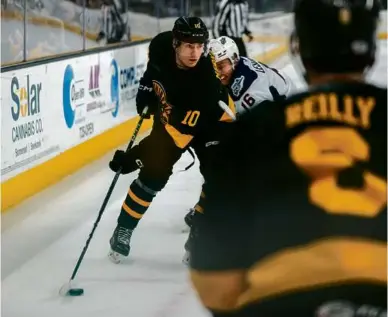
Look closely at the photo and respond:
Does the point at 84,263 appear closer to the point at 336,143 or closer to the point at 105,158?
the point at 105,158

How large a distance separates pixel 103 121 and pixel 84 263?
250 centimetres

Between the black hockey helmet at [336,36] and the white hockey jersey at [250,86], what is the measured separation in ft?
7.66

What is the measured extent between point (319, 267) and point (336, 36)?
251 millimetres

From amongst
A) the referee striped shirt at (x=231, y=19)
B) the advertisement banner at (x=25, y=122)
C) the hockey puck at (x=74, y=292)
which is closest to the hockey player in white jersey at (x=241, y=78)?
the hockey puck at (x=74, y=292)

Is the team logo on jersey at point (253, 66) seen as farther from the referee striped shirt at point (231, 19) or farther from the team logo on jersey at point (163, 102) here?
the referee striped shirt at point (231, 19)

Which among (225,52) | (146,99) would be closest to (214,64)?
(225,52)

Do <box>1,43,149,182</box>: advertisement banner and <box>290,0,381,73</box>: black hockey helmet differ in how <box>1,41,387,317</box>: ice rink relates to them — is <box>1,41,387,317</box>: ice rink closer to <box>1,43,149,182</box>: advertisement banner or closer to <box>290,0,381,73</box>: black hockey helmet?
<box>1,43,149,182</box>: advertisement banner

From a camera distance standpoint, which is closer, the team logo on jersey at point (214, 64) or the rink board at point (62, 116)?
the team logo on jersey at point (214, 64)

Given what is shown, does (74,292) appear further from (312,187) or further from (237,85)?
(312,187)

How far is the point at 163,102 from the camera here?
3.32 m

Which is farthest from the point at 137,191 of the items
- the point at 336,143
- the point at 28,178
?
the point at 336,143

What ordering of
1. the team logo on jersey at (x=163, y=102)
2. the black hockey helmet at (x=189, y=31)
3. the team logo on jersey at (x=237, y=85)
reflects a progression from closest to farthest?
the black hockey helmet at (x=189, y=31) < the team logo on jersey at (x=163, y=102) < the team logo on jersey at (x=237, y=85)

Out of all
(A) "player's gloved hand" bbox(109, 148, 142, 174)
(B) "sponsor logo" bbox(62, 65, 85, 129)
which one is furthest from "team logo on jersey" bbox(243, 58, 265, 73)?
(B) "sponsor logo" bbox(62, 65, 85, 129)

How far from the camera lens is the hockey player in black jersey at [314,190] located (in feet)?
3.14
